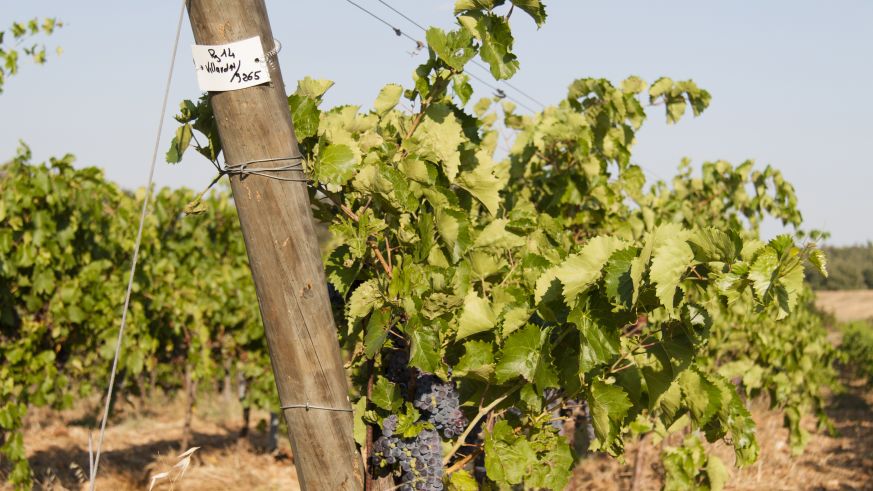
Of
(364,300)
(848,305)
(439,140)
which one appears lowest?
(848,305)

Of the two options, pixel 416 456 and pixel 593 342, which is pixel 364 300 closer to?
pixel 416 456

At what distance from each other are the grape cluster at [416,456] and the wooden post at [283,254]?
37cm

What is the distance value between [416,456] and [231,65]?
1.28 meters

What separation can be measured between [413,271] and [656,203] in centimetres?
419

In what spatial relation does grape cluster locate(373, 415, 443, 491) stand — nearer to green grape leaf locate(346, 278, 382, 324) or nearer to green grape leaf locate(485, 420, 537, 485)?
green grape leaf locate(485, 420, 537, 485)

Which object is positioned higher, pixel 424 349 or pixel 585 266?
pixel 585 266

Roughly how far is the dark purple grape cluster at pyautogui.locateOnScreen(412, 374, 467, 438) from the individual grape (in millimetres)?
55

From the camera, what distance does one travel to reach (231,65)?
2041 mm

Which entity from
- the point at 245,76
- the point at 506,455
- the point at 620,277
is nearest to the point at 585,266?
the point at 620,277

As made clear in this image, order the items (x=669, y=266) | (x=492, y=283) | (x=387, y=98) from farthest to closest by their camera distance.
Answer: (x=492, y=283) → (x=387, y=98) → (x=669, y=266)

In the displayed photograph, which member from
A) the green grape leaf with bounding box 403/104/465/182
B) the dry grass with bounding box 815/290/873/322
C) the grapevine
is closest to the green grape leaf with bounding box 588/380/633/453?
the grapevine

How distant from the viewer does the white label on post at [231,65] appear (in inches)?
80.2

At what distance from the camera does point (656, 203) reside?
630 cm

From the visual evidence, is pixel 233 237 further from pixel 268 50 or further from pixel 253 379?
pixel 268 50
